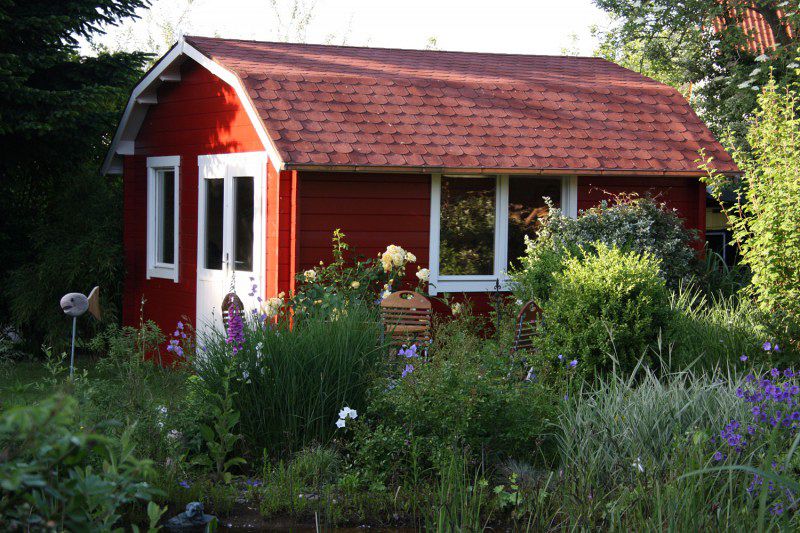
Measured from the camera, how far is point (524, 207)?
37.6 feet

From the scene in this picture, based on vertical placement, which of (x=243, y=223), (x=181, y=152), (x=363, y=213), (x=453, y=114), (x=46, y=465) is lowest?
(x=46, y=465)

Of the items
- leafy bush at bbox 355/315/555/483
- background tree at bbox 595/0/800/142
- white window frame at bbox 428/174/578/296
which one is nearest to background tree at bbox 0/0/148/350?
white window frame at bbox 428/174/578/296

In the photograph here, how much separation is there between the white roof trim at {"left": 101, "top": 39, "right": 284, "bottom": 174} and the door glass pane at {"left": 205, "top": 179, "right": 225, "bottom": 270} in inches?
50.1

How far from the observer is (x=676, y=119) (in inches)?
488

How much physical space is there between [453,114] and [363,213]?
5.37 ft

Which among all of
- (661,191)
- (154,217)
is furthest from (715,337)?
(154,217)

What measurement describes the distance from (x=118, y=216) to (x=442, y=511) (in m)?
10.6

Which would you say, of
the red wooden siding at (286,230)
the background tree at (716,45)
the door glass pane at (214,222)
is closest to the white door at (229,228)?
the door glass pane at (214,222)

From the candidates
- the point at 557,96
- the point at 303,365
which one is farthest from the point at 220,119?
the point at 303,365

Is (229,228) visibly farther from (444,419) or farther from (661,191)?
(444,419)

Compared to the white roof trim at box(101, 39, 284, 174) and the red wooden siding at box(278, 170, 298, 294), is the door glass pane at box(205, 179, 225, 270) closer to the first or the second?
the white roof trim at box(101, 39, 284, 174)

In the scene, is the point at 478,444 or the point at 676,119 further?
the point at 676,119

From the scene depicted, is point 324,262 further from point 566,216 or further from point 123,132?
point 123,132

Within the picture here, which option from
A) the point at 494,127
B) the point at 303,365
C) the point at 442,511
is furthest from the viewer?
the point at 494,127
